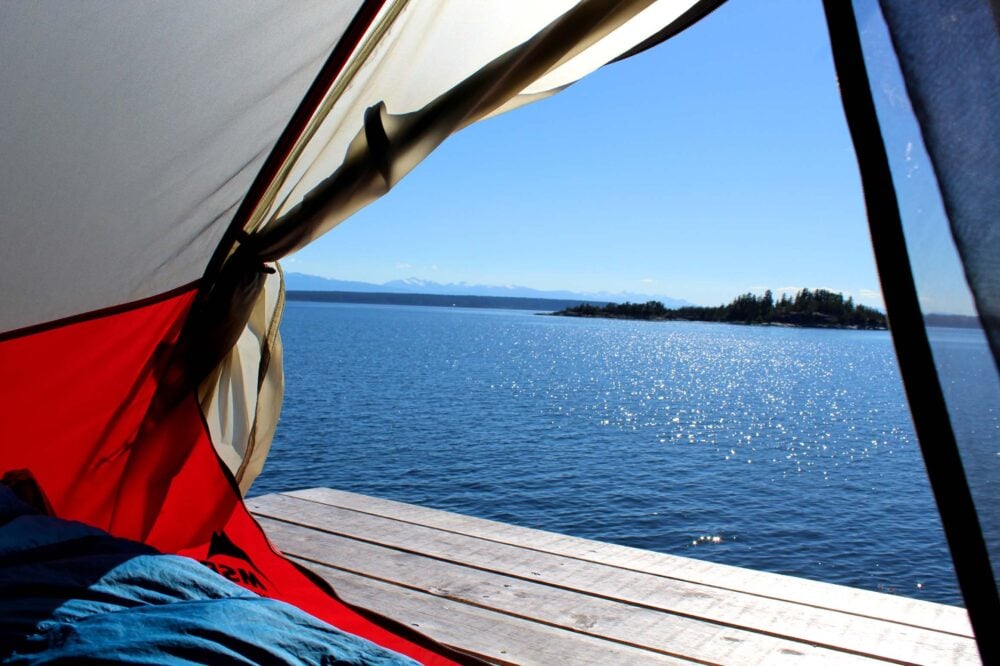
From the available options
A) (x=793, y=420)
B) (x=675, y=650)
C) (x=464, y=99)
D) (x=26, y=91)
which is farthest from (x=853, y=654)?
(x=793, y=420)

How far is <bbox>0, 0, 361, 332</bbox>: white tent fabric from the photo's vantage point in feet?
5.30

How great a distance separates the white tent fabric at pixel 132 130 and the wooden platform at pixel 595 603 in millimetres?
1254

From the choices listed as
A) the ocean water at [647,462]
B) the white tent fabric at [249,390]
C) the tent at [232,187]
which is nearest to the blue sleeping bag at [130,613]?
the tent at [232,187]

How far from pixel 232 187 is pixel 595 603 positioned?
1679mm

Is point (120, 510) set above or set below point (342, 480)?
above

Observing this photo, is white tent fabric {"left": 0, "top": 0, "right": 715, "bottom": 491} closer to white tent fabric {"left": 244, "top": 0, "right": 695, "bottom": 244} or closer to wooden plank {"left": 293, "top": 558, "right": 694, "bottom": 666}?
white tent fabric {"left": 244, "top": 0, "right": 695, "bottom": 244}

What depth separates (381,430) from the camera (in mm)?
13516

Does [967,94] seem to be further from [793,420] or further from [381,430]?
[793,420]

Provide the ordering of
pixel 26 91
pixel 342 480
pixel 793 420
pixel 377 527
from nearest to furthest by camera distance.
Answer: pixel 26 91
pixel 377 527
pixel 342 480
pixel 793 420

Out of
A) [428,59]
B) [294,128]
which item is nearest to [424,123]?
[428,59]

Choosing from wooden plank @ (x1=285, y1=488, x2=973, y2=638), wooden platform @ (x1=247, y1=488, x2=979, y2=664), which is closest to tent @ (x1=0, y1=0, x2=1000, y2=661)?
wooden platform @ (x1=247, y1=488, x2=979, y2=664)

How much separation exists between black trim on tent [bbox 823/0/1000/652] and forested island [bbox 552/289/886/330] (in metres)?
40.8

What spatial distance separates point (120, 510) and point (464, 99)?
65.0 inches

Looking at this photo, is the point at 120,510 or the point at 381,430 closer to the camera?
the point at 120,510
